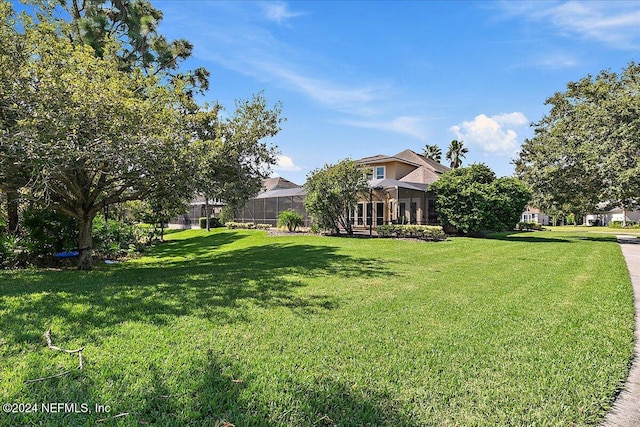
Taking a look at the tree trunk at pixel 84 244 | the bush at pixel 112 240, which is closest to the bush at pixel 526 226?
the bush at pixel 112 240

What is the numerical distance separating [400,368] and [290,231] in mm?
20055

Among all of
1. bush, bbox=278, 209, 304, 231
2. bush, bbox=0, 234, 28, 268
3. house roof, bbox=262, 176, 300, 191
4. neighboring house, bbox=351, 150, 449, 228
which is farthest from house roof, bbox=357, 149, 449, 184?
bush, bbox=0, 234, 28, 268

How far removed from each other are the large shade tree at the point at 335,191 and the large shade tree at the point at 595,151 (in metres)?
10.8

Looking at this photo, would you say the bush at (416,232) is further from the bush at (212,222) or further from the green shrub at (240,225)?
the bush at (212,222)

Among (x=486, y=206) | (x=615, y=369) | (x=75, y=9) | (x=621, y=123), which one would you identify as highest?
(x=75, y=9)

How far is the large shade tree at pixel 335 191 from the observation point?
18.6 m

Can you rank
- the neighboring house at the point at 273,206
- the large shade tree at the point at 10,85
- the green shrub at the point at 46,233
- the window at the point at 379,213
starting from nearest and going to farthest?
the large shade tree at the point at 10,85
the green shrub at the point at 46,233
the window at the point at 379,213
the neighboring house at the point at 273,206

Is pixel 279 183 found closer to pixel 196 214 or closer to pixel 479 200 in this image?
pixel 196 214

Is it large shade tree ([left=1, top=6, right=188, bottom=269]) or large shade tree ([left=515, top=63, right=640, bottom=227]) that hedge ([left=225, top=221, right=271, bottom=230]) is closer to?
large shade tree ([left=515, top=63, right=640, bottom=227])

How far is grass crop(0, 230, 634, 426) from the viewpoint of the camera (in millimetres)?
2672

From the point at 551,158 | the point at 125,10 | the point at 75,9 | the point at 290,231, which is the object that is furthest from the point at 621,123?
the point at 75,9

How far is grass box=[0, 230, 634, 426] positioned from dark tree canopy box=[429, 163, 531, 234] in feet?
38.8

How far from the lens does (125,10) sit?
55.3ft

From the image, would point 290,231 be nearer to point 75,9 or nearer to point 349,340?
point 75,9
